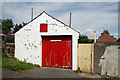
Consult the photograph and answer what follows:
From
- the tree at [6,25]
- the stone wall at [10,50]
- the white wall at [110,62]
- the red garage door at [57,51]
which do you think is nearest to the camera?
the white wall at [110,62]

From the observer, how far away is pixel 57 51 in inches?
310

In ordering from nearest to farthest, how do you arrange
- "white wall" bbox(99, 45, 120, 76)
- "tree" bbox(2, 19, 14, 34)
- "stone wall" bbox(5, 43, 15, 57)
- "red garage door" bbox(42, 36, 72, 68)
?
1. "white wall" bbox(99, 45, 120, 76)
2. "red garage door" bbox(42, 36, 72, 68)
3. "stone wall" bbox(5, 43, 15, 57)
4. "tree" bbox(2, 19, 14, 34)

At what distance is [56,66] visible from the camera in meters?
7.91

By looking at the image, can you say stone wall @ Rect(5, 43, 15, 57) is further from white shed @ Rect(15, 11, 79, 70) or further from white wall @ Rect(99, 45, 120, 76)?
white wall @ Rect(99, 45, 120, 76)

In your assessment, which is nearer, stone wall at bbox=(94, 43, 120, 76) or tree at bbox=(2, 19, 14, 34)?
stone wall at bbox=(94, 43, 120, 76)

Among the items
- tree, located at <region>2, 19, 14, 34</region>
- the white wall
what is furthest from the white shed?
tree, located at <region>2, 19, 14, 34</region>

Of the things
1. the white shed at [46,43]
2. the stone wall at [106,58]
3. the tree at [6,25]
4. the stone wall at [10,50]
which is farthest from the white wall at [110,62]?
the tree at [6,25]

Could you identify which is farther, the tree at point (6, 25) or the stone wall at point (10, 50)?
the tree at point (6, 25)

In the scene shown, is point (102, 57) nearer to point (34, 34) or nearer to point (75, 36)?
point (75, 36)

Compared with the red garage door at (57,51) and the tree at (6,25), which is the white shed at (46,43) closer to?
the red garage door at (57,51)

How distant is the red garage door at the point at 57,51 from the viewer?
7.72 m

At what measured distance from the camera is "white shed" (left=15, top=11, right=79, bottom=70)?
7.73m

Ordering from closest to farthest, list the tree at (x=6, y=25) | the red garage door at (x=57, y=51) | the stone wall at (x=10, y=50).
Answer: the red garage door at (x=57, y=51), the stone wall at (x=10, y=50), the tree at (x=6, y=25)

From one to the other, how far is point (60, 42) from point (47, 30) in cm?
129
